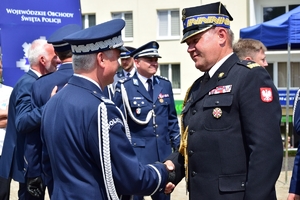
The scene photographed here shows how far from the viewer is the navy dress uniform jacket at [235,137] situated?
2928 mm

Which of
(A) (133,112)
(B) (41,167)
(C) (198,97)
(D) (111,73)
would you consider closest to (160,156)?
(A) (133,112)

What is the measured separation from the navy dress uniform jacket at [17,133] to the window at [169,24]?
20.7m

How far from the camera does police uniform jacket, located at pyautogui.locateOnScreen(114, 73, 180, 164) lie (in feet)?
20.2

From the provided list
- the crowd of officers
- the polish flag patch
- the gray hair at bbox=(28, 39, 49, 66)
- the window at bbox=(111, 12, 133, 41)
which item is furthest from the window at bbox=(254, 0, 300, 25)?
the polish flag patch

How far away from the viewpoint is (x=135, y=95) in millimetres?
6273

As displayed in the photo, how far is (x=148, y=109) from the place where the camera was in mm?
6211

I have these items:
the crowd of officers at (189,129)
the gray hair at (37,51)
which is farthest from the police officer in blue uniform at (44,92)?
the crowd of officers at (189,129)

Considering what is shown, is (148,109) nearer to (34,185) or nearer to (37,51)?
(37,51)

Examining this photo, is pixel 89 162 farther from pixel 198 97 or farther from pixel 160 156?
pixel 160 156

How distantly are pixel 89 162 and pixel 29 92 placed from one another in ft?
6.64

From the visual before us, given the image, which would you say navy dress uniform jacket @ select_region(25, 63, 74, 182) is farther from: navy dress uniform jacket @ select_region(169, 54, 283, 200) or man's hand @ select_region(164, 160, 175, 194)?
navy dress uniform jacket @ select_region(169, 54, 283, 200)

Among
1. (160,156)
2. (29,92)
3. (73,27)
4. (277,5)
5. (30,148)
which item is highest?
(277,5)

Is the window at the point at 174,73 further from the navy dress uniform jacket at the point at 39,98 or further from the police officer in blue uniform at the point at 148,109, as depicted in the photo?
the navy dress uniform jacket at the point at 39,98

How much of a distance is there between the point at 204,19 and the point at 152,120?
305 centimetres
